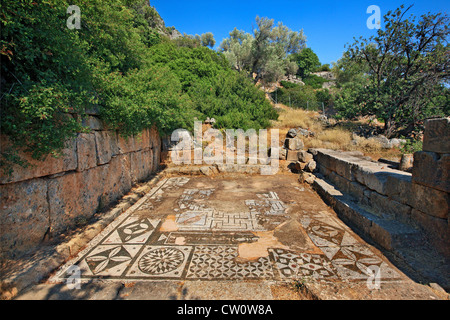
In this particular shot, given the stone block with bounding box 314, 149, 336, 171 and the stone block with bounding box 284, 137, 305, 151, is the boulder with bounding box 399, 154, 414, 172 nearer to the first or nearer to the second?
the stone block with bounding box 314, 149, 336, 171

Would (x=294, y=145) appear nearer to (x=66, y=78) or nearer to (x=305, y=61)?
(x=66, y=78)

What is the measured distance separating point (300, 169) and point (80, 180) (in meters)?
6.46

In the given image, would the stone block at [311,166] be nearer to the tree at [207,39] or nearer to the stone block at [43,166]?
the stone block at [43,166]

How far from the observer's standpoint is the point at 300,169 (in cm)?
773

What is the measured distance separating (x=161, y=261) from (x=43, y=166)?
2.02 metres

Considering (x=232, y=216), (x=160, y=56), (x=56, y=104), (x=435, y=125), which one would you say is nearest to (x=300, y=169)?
(x=232, y=216)

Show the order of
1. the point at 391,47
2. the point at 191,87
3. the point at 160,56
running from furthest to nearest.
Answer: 1. the point at 160,56
2. the point at 191,87
3. the point at 391,47

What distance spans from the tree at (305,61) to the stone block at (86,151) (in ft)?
124

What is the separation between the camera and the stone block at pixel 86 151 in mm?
3713

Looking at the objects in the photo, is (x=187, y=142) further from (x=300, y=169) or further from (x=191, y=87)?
(x=191, y=87)

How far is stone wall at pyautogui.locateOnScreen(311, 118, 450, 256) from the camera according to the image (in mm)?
2805

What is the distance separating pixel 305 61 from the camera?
3691 cm

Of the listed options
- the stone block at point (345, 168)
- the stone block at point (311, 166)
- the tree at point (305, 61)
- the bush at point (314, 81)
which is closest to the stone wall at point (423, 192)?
the stone block at point (345, 168)

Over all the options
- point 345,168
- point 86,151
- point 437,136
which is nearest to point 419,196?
point 437,136
